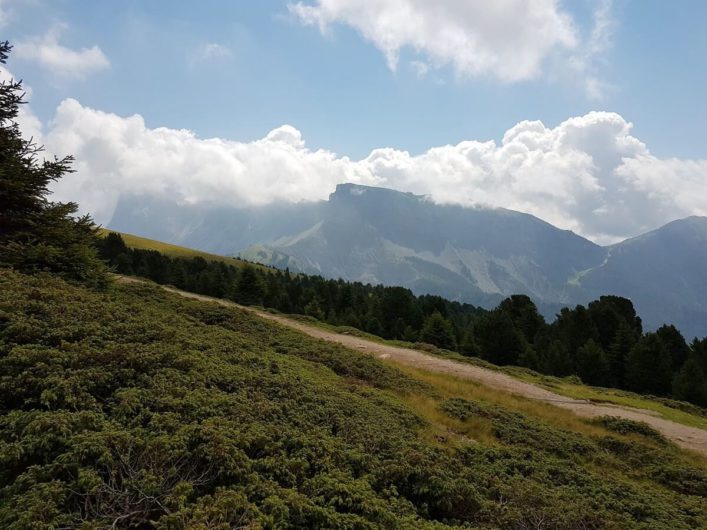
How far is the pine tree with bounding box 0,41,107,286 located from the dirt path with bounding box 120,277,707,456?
635 inches

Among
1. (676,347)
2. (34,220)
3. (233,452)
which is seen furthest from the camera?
(676,347)

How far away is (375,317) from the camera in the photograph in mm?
72062

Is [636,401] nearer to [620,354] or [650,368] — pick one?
[650,368]

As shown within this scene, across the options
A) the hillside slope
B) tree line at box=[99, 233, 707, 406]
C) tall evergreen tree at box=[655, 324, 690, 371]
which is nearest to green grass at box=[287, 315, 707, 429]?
the hillside slope

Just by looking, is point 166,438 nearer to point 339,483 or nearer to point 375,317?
point 339,483

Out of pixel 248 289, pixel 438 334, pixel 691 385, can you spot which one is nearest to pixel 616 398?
pixel 691 385

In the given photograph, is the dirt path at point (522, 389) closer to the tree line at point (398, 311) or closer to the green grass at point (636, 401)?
the green grass at point (636, 401)

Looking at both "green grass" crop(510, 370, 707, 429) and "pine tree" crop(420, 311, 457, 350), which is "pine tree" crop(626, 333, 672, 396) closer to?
"green grass" crop(510, 370, 707, 429)

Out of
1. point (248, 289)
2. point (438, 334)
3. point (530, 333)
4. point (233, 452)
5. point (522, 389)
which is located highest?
point (530, 333)

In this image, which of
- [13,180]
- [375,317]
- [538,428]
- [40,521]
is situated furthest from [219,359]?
[375,317]

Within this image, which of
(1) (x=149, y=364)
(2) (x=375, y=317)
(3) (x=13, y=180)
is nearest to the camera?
(1) (x=149, y=364)

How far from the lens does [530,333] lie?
71375 millimetres

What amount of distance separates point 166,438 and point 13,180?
1861 cm

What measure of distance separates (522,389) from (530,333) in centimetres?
4702
